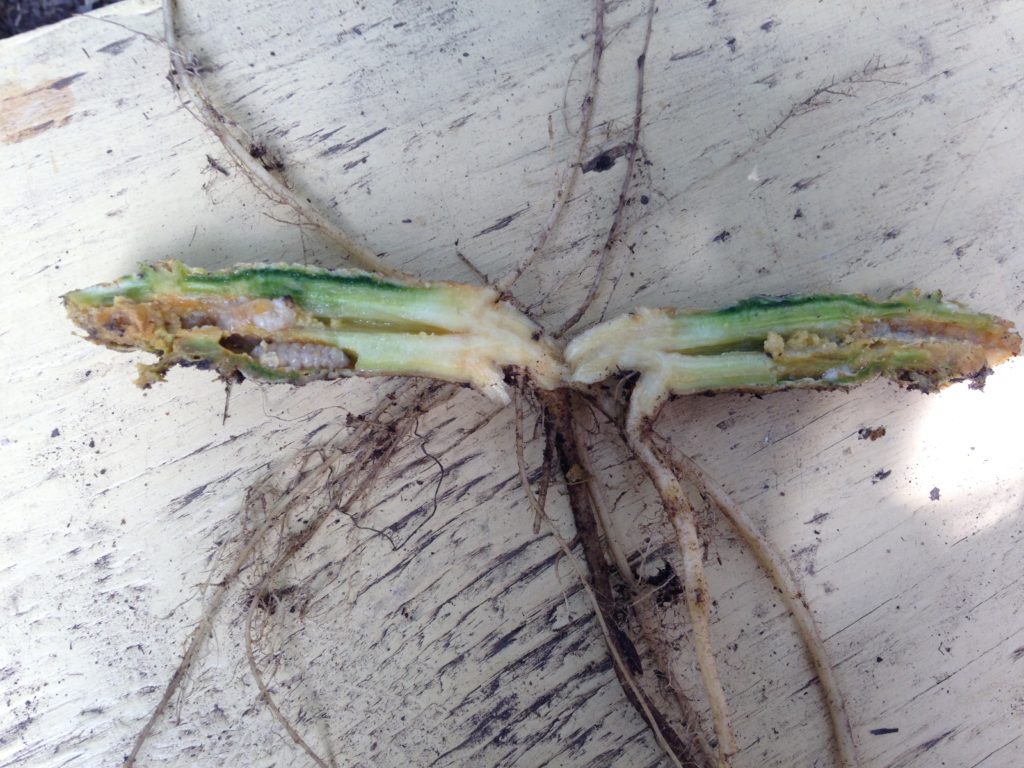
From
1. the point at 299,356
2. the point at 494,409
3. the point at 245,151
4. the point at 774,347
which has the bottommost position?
the point at 774,347

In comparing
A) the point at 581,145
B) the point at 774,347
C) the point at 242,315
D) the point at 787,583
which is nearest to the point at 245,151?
the point at 242,315

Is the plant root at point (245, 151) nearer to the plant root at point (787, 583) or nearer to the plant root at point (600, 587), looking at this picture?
the plant root at point (600, 587)

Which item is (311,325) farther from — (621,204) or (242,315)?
(621,204)

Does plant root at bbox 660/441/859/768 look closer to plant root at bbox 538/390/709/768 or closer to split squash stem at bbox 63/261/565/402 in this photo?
plant root at bbox 538/390/709/768

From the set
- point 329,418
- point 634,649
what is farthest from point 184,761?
point 634,649

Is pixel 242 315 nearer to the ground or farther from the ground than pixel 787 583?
farther from the ground

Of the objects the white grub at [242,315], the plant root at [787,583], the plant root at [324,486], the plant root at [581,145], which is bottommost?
the plant root at [787,583]

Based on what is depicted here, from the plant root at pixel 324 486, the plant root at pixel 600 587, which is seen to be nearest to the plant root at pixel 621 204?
the plant root at pixel 600 587
